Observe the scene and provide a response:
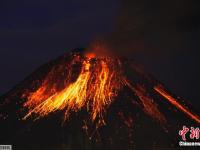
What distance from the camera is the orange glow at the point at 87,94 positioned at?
4791cm

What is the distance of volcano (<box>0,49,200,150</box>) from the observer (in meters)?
44.5

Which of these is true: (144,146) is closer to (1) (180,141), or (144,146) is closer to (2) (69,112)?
(1) (180,141)

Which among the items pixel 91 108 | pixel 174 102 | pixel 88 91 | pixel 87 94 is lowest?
pixel 91 108

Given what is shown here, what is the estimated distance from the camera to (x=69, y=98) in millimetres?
49469

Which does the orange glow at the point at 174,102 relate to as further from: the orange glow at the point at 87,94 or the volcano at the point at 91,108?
the orange glow at the point at 87,94

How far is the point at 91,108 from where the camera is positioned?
47.4 meters

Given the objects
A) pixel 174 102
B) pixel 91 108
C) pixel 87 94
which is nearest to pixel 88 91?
pixel 87 94

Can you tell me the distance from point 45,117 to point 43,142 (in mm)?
2997

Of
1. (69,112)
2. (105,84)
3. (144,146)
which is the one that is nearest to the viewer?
(144,146)

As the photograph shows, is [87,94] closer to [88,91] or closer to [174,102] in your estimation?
[88,91]

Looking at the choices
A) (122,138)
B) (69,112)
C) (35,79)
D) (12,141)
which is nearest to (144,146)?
(122,138)

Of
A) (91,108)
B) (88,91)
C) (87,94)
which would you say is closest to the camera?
(91,108)

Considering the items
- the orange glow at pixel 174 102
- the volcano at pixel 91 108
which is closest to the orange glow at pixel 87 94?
the volcano at pixel 91 108

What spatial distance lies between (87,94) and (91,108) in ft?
8.03
